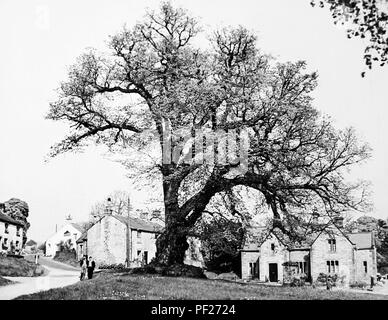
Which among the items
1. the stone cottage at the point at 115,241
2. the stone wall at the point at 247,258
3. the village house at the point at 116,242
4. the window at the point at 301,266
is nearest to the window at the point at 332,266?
the window at the point at 301,266

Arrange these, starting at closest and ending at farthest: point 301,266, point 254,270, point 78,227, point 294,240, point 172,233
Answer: point 294,240 < point 172,233 < point 301,266 < point 254,270 < point 78,227

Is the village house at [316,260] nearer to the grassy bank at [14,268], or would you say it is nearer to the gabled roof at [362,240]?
the gabled roof at [362,240]

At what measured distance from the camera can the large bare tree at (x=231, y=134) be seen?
15867 mm

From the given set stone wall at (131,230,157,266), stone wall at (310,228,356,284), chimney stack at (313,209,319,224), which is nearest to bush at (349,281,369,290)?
stone wall at (310,228,356,284)

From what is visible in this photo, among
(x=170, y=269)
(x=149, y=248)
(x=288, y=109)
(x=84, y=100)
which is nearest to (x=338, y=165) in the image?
(x=288, y=109)

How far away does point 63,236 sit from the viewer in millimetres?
55812

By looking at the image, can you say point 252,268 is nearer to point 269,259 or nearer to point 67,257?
point 269,259

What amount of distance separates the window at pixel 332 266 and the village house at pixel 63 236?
3082 cm

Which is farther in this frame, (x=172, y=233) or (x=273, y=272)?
(x=273, y=272)

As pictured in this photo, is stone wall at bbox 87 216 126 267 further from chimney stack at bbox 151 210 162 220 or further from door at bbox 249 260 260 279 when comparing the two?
chimney stack at bbox 151 210 162 220

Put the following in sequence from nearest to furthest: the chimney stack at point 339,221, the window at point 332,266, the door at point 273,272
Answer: the chimney stack at point 339,221 → the window at point 332,266 → the door at point 273,272

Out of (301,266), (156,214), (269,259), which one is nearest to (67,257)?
(269,259)

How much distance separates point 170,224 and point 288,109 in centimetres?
700

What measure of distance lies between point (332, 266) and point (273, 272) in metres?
6.63
